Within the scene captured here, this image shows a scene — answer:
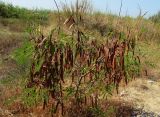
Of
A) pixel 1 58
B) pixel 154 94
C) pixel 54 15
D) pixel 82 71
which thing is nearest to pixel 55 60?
pixel 82 71

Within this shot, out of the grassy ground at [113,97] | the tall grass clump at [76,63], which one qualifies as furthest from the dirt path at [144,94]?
the tall grass clump at [76,63]

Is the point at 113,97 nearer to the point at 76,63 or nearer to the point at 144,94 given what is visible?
the point at 144,94

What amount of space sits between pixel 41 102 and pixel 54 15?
9258mm

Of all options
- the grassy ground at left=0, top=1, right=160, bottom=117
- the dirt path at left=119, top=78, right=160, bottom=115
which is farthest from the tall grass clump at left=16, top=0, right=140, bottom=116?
the dirt path at left=119, top=78, right=160, bottom=115

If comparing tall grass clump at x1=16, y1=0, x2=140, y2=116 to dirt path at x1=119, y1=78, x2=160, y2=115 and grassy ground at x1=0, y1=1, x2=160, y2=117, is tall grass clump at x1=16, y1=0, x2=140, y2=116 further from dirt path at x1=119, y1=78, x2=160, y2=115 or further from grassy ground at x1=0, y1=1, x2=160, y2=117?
dirt path at x1=119, y1=78, x2=160, y2=115

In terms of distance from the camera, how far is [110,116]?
17.0 feet

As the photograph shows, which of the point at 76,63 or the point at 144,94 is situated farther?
the point at 144,94

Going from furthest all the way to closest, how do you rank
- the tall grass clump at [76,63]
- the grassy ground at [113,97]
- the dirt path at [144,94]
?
the dirt path at [144,94] → the grassy ground at [113,97] → the tall grass clump at [76,63]

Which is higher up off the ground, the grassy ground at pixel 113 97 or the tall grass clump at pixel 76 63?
the tall grass clump at pixel 76 63

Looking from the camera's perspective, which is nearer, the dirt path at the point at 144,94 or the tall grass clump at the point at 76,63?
the tall grass clump at the point at 76,63

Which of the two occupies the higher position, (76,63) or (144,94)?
(76,63)

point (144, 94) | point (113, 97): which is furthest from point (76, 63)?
point (144, 94)

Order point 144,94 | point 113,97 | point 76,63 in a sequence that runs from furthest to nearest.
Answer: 1. point 144,94
2. point 113,97
3. point 76,63

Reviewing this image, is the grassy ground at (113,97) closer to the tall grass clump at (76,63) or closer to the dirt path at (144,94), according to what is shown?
the dirt path at (144,94)
